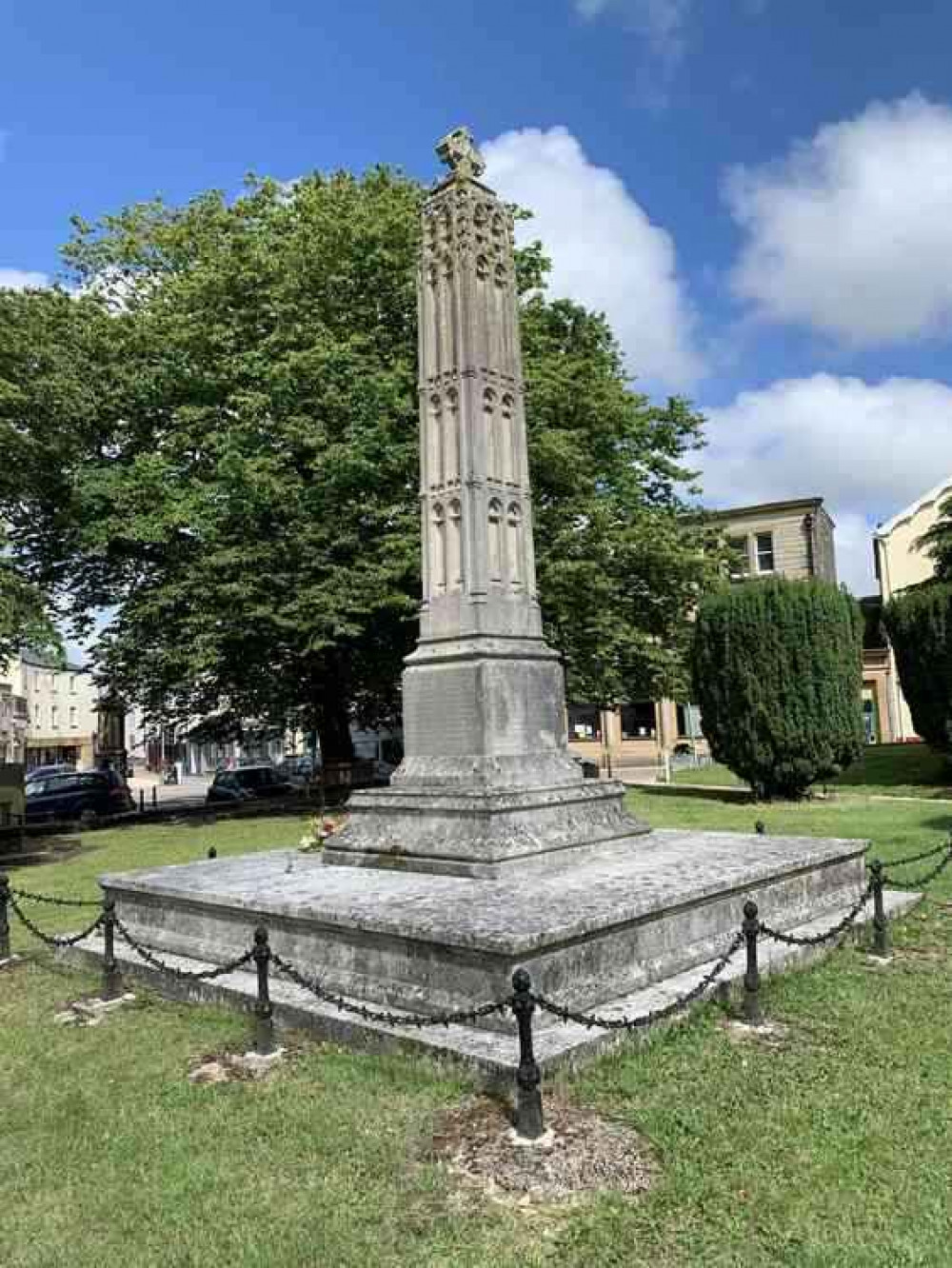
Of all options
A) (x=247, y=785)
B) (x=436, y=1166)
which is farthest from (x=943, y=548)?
(x=436, y=1166)

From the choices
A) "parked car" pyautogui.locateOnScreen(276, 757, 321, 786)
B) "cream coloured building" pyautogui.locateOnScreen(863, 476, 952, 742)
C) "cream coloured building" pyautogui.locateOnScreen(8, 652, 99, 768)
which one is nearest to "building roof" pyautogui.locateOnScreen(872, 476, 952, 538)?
"cream coloured building" pyautogui.locateOnScreen(863, 476, 952, 742)

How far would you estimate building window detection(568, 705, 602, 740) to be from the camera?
47159 millimetres

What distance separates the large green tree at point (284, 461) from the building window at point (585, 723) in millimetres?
23071

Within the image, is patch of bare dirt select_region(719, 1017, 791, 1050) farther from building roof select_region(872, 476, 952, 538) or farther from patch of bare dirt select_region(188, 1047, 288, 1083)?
building roof select_region(872, 476, 952, 538)

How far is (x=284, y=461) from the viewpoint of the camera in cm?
2048

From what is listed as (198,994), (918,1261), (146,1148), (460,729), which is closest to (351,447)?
(460,729)

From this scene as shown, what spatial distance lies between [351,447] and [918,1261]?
56.1ft

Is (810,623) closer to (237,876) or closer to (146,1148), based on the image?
(237,876)

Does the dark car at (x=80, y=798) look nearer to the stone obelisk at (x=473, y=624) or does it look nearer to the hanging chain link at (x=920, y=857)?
the stone obelisk at (x=473, y=624)

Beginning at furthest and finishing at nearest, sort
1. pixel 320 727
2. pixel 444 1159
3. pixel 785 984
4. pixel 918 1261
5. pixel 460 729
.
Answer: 1. pixel 320 727
2. pixel 460 729
3. pixel 785 984
4. pixel 444 1159
5. pixel 918 1261

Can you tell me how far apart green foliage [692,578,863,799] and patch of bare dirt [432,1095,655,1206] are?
16.0 m

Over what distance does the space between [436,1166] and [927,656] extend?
20.0 meters

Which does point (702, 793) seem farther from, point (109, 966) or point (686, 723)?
point (686, 723)

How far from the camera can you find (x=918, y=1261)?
354 cm
